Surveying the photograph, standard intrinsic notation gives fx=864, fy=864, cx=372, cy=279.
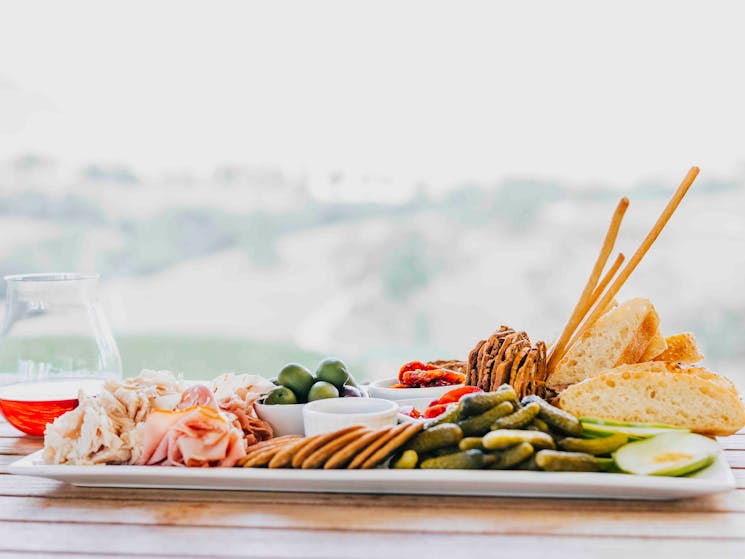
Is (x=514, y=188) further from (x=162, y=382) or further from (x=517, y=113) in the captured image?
(x=162, y=382)

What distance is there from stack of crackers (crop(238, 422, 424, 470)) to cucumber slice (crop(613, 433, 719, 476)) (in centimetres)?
34

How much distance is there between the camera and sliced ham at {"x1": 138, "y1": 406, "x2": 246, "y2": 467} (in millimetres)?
1461

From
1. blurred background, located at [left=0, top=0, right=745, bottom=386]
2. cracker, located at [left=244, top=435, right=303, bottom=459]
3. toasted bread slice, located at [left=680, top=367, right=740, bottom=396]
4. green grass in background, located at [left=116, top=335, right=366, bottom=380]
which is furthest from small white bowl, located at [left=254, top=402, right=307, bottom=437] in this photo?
green grass in background, located at [left=116, top=335, right=366, bottom=380]

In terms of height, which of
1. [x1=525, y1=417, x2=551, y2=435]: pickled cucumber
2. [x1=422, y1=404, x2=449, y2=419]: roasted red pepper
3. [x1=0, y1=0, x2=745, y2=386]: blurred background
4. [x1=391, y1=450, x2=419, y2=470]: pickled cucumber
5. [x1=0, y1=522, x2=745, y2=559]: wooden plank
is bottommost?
[x1=0, y1=522, x2=745, y2=559]: wooden plank

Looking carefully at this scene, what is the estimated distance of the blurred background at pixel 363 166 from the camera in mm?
8836

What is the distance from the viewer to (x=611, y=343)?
1937 mm

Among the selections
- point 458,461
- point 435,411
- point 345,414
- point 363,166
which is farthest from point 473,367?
point 363,166

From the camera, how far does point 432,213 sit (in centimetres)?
979

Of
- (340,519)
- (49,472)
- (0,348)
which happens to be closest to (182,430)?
(49,472)

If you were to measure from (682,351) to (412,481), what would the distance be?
950mm

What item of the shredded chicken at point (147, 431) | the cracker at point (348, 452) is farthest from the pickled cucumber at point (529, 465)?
the shredded chicken at point (147, 431)

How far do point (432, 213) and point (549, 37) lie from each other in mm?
2277

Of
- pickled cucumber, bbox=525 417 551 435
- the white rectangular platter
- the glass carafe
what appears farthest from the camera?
the glass carafe

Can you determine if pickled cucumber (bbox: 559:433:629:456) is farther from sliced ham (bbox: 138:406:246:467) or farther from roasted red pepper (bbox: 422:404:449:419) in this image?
sliced ham (bbox: 138:406:246:467)
